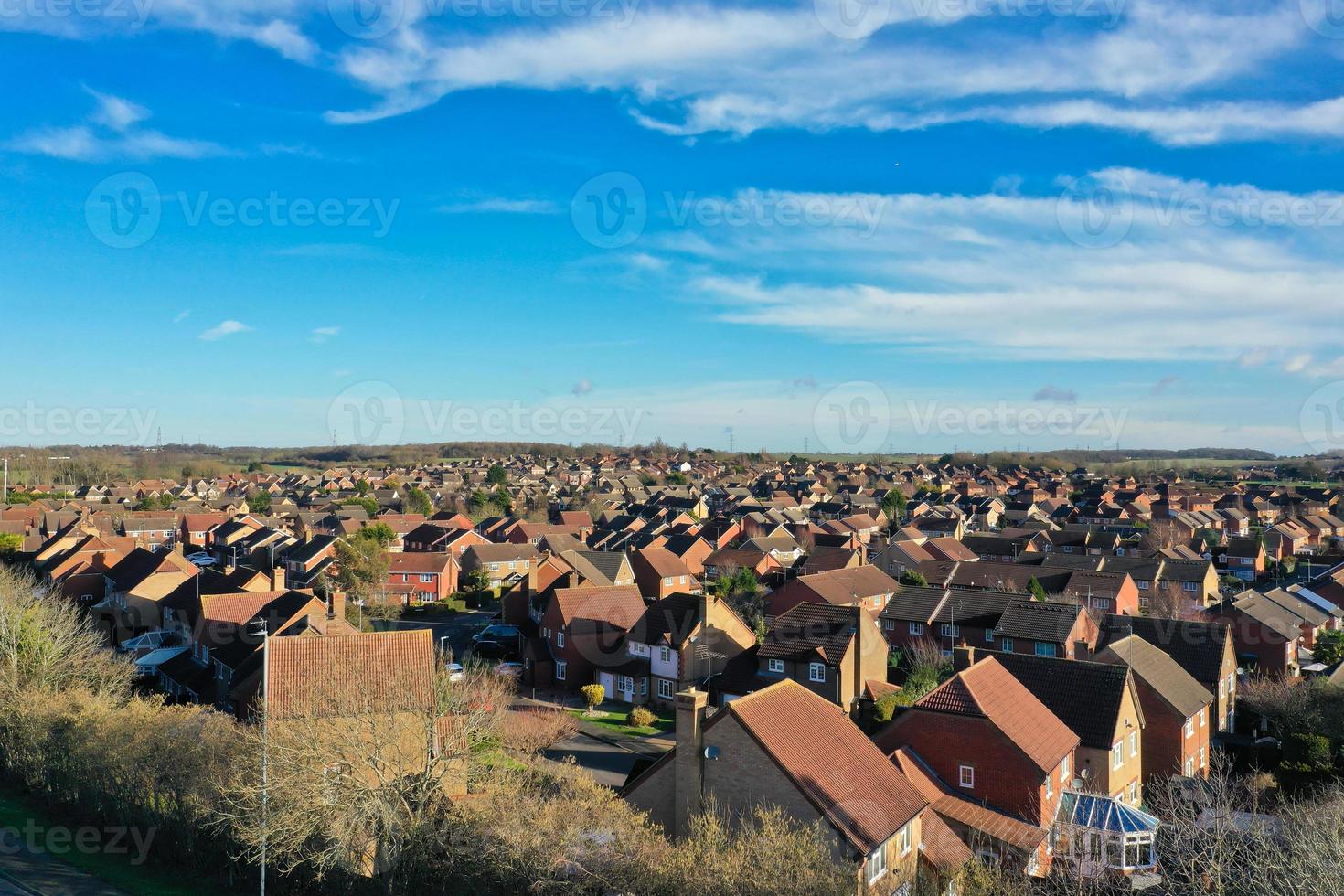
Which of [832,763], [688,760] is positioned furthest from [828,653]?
[688,760]

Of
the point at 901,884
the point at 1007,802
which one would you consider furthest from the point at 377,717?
the point at 1007,802

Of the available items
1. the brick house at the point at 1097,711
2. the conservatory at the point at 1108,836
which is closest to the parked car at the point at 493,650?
the brick house at the point at 1097,711

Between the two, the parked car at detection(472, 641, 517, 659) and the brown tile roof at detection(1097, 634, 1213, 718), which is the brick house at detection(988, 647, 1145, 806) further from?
the parked car at detection(472, 641, 517, 659)

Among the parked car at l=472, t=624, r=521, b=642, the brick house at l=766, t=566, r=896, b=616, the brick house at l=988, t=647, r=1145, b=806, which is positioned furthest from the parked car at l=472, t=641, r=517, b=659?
the brick house at l=988, t=647, r=1145, b=806

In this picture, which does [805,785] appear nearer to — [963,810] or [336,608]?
[963,810]

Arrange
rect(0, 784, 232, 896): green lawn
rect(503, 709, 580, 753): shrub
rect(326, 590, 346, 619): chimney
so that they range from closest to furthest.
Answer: rect(0, 784, 232, 896): green lawn
rect(503, 709, 580, 753): shrub
rect(326, 590, 346, 619): chimney

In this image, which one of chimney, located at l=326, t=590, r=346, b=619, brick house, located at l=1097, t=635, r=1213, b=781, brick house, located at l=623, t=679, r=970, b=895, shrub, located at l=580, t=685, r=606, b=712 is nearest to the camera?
brick house, located at l=623, t=679, r=970, b=895

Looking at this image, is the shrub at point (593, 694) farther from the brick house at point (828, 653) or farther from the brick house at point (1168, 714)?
the brick house at point (1168, 714)
